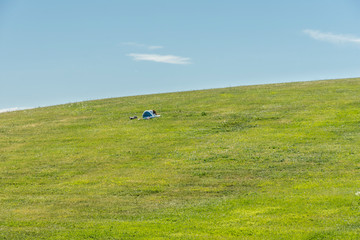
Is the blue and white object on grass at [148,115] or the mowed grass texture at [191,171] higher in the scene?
the blue and white object on grass at [148,115]

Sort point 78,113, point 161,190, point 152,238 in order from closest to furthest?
point 152,238 < point 161,190 < point 78,113

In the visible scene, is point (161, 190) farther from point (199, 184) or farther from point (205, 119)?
point (205, 119)

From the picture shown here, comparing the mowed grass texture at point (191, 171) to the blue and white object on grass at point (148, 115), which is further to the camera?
the blue and white object on grass at point (148, 115)

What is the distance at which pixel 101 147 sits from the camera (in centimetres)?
3997

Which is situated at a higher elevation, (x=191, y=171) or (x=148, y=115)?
(x=148, y=115)

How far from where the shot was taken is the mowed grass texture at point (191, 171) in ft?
67.2

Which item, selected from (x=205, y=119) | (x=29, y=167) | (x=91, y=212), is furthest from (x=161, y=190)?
(x=205, y=119)

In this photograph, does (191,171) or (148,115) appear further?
(148,115)

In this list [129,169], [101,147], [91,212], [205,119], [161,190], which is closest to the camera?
[91,212]

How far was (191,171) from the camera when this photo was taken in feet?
103

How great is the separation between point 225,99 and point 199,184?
33.3m

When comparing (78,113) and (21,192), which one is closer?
(21,192)

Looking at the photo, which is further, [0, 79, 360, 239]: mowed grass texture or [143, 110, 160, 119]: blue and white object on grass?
[143, 110, 160, 119]: blue and white object on grass

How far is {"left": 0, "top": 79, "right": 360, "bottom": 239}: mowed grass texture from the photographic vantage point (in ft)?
67.2
